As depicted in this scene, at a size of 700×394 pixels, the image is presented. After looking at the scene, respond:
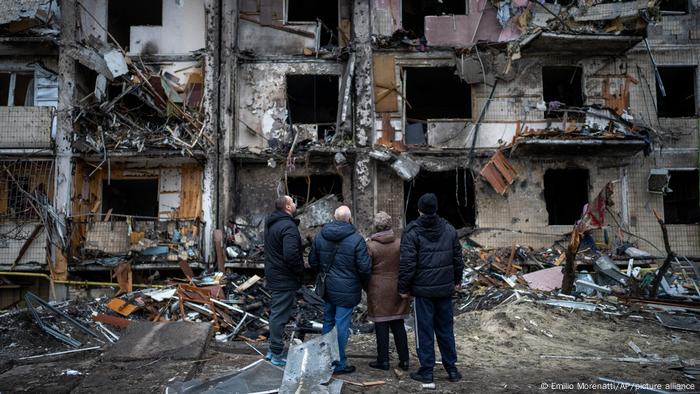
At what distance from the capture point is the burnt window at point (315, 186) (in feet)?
46.3

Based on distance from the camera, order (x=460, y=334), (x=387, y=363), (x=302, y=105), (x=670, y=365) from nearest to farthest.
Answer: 1. (x=387, y=363)
2. (x=670, y=365)
3. (x=460, y=334)
4. (x=302, y=105)

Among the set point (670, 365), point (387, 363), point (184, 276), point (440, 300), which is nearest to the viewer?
point (440, 300)

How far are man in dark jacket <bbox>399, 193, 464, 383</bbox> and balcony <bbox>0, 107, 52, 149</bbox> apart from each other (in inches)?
490

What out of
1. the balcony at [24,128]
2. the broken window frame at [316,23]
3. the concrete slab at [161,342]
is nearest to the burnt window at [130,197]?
the balcony at [24,128]

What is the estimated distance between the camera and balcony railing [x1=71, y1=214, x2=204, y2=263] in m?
12.3

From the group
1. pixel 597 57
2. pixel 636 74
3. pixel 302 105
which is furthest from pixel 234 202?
pixel 636 74

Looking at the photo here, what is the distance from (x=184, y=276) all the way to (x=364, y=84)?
747 cm

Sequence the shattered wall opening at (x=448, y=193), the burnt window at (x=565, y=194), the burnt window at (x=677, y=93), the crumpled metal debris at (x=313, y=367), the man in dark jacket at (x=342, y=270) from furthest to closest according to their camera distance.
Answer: the burnt window at (x=565, y=194) → the shattered wall opening at (x=448, y=193) → the burnt window at (x=677, y=93) → the man in dark jacket at (x=342, y=270) → the crumpled metal debris at (x=313, y=367)

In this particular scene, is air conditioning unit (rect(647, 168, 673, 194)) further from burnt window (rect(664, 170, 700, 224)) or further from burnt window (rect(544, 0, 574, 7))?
Answer: burnt window (rect(544, 0, 574, 7))

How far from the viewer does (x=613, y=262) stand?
11930 mm

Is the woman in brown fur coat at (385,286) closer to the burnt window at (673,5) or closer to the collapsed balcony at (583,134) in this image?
the collapsed balcony at (583,134)

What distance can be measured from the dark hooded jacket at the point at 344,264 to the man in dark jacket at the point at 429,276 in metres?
0.46

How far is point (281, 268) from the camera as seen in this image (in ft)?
17.0

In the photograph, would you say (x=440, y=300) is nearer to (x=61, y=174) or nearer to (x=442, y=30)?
(x=442, y=30)
